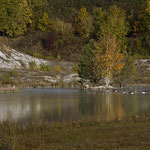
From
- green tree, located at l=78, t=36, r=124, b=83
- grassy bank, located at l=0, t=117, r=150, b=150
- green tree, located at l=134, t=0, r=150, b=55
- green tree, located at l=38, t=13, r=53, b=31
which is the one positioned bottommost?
grassy bank, located at l=0, t=117, r=150, b=150

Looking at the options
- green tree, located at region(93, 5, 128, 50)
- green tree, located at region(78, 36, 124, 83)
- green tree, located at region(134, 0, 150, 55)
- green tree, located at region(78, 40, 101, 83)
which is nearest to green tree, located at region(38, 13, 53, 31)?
green tree, located at region(93, 5, 128, 50)

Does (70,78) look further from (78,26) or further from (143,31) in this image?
(78,26)

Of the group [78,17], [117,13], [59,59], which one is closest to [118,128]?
[59,59]

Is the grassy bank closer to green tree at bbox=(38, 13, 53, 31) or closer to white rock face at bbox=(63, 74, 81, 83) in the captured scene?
white rock face at bbox=(63, 74, 81, 83)

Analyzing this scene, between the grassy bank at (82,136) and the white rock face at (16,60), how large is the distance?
5963cm

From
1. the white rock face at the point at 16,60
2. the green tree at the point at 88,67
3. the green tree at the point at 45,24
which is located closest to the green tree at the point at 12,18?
the green tree at the point at 45,24

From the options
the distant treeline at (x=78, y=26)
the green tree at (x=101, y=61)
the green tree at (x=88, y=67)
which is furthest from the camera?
the distant treeline at (x=78, y=26)

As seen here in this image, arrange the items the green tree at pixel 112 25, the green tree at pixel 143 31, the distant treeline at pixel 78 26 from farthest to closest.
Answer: the distant treeline at pixel 78 26
the green tree at pixel 112 25
the green tree at pixel 143 31

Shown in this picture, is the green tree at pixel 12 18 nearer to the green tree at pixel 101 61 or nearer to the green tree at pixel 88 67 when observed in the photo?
the green tree at pixel 88 67

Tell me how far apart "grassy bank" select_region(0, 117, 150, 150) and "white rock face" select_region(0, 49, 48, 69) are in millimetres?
59628

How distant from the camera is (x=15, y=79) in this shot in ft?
227

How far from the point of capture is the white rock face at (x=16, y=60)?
81931 mm

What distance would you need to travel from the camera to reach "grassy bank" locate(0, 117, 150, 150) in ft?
52.7

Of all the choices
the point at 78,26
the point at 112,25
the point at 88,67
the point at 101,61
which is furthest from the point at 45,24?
the point at 101,61
